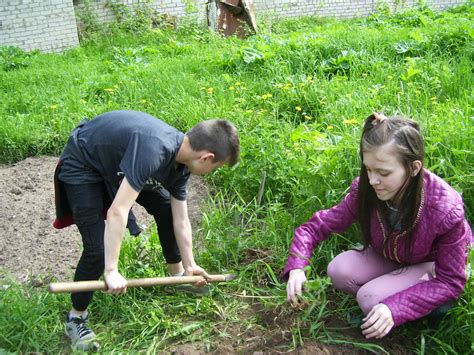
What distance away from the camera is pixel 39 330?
2.83 metres

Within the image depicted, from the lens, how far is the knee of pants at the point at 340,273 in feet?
8.96

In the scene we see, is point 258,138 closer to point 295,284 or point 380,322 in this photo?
point 295,284

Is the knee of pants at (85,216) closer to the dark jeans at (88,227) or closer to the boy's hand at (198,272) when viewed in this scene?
the dark jeans at (88,227)

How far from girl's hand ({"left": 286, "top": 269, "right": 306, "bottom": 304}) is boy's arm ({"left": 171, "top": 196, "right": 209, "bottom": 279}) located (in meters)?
0.50

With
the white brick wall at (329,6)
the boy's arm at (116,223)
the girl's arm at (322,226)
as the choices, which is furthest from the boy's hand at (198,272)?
the white brick wall at (329,6)

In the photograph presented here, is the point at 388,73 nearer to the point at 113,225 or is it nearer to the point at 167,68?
the point at 167,68

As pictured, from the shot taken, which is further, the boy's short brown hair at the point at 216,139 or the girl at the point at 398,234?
the boy's short brown hair at the point at 216,139

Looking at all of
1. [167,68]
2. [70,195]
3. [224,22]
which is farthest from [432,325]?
[224,22]

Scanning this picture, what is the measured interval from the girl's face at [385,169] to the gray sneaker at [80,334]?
1538mm

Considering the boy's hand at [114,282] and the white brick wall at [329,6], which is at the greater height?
the white brick wall at [329,6]

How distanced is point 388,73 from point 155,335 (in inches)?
142

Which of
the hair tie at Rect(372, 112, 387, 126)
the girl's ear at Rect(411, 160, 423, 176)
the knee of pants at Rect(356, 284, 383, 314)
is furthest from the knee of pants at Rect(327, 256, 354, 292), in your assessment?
the hair tie at Rect(372, 112, 387, 126)

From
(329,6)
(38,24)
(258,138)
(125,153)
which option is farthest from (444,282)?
(329,6)

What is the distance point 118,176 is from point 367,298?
4.23 ft
